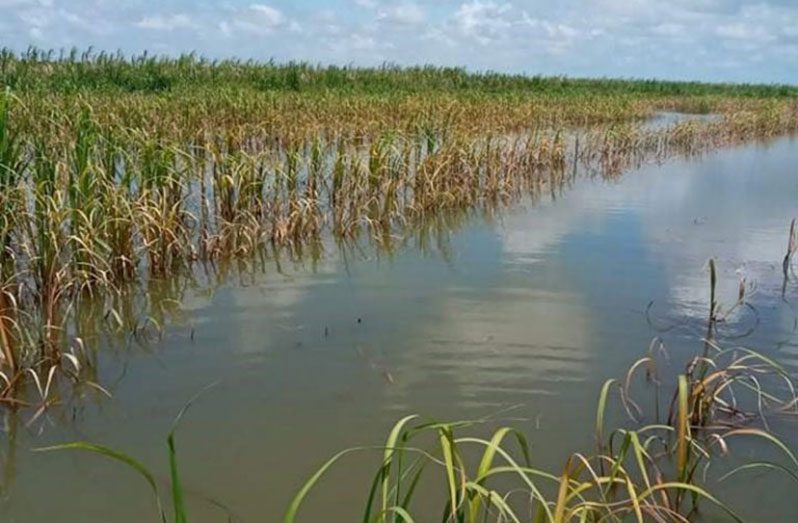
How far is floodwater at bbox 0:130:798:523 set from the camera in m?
3.08

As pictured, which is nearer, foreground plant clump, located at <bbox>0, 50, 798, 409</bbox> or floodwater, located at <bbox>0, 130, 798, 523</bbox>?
floodwater, located at <bbox>0, 130, 798, 523</bbox>

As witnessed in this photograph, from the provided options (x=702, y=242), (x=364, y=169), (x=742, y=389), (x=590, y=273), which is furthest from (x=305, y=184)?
(x=742, y=389)

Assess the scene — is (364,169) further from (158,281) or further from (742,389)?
(742,389)

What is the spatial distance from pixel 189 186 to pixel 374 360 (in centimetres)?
321

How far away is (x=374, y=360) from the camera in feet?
14.6

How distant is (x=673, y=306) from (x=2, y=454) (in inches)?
190

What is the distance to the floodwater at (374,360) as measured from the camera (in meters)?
3.08

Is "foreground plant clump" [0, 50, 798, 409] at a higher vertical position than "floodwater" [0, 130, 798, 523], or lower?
higher

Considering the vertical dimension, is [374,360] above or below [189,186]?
below

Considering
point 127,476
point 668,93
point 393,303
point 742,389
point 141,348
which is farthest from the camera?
point 668,93

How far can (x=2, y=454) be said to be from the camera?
317cm

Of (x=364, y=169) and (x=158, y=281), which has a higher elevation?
(x=364, y=169)

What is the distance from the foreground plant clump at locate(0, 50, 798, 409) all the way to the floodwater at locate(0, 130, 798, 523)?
17.9 inches

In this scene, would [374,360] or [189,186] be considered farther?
[189,186]
